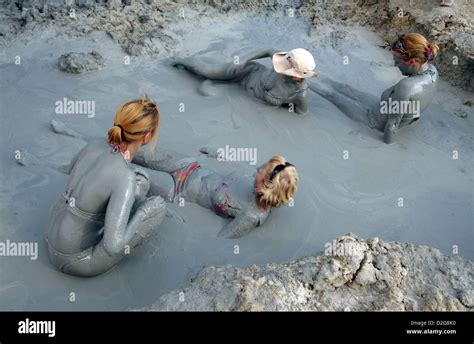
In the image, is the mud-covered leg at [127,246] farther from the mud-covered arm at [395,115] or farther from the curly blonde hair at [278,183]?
the mud-covered arm at [395,115]

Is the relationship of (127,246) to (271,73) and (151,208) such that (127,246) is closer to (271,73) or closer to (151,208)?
(151,208)

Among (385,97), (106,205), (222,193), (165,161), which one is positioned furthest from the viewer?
(385,97)

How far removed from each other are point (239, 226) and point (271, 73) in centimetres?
202

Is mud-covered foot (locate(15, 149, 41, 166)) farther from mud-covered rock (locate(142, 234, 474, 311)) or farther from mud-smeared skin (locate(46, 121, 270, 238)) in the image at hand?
mud-covered rock (locate(142, 234, 474, 311))

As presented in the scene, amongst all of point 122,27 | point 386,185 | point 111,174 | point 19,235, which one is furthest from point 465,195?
point 122,27

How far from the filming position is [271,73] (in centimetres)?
541

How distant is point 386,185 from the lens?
4.83 meters

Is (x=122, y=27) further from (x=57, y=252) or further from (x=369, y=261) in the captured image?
(x=369, y=261)

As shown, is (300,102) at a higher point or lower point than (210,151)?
higher

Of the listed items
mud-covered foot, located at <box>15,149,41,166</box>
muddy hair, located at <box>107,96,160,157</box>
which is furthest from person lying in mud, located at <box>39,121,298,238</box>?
muddy hair, located at <box>107,96,160,157</box>

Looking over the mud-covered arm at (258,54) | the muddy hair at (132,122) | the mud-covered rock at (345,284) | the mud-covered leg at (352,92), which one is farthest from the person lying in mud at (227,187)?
the mud-covered leg at (352,92)

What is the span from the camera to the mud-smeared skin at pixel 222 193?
13.3 feet

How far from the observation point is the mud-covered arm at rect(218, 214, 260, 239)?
4.04m

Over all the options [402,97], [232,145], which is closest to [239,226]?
[232,145]
